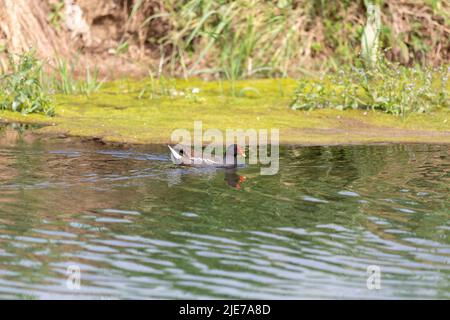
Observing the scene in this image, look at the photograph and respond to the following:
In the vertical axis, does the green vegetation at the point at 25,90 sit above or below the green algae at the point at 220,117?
above

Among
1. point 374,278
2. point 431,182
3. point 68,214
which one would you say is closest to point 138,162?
point 68,214

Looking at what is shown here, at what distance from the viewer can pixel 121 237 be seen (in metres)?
7.95

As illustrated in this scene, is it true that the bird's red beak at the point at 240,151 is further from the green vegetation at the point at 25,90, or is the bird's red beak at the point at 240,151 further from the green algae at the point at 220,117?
the green vegetation at the point at 25,90

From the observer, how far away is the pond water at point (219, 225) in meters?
6.78

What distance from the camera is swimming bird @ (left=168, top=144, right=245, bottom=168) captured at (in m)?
11.1

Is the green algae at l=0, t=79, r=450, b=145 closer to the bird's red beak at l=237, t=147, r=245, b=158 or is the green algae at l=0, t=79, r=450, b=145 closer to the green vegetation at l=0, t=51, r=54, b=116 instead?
the green vegetation at l=0, t=51, r=54, b=116

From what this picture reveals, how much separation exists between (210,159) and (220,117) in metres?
2.87

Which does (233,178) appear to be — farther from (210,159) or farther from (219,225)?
(219,225)

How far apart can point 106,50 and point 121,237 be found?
10930mm

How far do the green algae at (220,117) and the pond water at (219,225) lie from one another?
1.14 meters

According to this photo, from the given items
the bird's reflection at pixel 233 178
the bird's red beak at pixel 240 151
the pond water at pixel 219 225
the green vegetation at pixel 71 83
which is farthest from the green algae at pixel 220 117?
the bird's reflection at pixel 233 178

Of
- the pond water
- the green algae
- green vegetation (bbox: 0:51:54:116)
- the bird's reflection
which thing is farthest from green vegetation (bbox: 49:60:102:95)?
the bird's reflection

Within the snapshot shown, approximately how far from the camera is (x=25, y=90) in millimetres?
14328

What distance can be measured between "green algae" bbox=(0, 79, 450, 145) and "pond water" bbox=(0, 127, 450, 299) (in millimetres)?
1144
